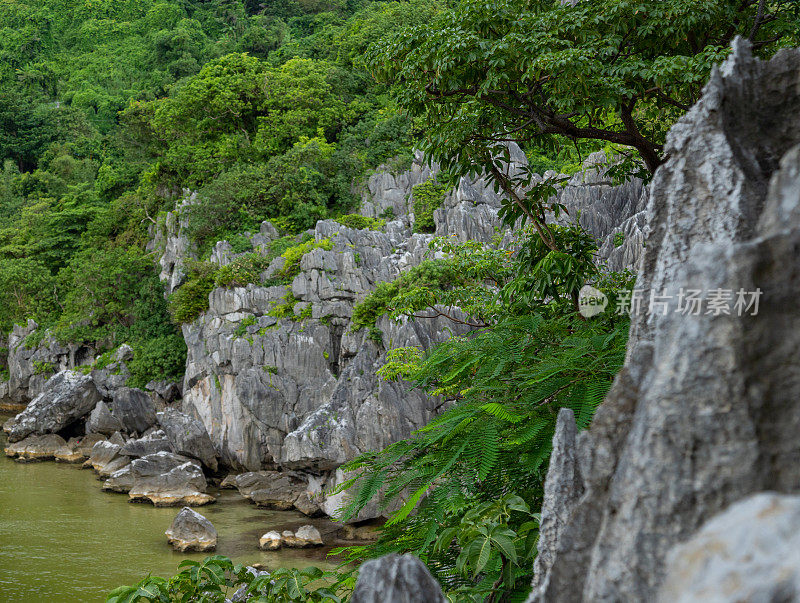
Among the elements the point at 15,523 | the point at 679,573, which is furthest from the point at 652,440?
the point at 15,523

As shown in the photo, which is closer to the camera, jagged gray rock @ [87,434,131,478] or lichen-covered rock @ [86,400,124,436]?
jagged gray rock @ [87,434,131,478]

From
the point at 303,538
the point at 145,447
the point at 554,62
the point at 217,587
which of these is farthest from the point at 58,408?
the point at 554,62

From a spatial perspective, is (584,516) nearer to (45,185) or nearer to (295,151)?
(295,151)

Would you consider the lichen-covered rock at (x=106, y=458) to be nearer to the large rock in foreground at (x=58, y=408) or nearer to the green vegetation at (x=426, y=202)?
the large rock in foreground at (x=58, y=408)

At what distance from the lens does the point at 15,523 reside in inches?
568

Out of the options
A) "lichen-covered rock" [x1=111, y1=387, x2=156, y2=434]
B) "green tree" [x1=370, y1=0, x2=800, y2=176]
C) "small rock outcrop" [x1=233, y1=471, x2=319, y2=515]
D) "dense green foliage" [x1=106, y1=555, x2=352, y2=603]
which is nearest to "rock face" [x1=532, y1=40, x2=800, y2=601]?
"dense green foliage" [x1=106, y1=555, x2=352, y2=603]

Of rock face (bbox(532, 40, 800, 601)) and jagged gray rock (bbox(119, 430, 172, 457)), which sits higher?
rock face (bbox(532, 40, 800, 601))

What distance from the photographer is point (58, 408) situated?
21891 millimetres

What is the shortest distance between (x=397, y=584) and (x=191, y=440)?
60.2 ft

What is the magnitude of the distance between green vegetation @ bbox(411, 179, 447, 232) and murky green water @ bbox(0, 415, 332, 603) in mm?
9258

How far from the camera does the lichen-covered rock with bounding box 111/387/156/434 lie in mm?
21422

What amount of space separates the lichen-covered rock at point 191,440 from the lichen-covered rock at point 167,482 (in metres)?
0.73

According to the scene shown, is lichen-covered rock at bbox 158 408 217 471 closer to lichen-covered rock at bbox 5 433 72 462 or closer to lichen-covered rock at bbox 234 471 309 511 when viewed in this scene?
lichen-covered rock at bbox 234 471 309 511

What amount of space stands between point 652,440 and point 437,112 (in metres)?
4.57
